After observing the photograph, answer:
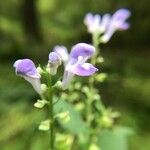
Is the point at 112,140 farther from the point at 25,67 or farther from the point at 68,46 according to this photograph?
the point at 68,46

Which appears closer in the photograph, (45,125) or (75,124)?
(45,125)

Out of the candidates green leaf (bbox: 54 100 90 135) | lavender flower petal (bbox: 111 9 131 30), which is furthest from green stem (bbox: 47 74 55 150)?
lavender flower petal (bbox: 111 9 131 30)

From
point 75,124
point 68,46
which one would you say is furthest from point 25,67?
point 68,46

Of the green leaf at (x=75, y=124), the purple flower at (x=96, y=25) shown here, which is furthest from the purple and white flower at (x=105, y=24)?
the green leaf at (x=75, y=124)

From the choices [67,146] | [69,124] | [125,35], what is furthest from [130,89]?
[67,146]

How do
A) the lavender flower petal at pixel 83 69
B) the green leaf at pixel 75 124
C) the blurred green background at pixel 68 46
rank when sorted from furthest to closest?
1. the blurred green background at pixel 68 46
2. the green leaf at pixel 75 124
3. the lavender flower petal at pixel 83 69

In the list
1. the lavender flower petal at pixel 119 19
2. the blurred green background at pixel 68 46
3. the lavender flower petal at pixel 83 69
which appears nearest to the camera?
the lavender flower petal at pixel 83 69

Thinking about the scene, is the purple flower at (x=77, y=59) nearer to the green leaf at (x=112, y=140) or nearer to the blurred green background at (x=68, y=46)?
the green leaf at (x=112, y=140)

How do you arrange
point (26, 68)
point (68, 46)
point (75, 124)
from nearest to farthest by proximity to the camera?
1. point (26, 68)
2. point (75, 124)
3. point (68, 46)

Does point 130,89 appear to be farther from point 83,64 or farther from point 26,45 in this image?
point 83,64

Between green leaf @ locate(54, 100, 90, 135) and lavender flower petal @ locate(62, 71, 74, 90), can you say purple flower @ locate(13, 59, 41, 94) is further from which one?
green leaf @ locate(54, 100, 90, 135)
